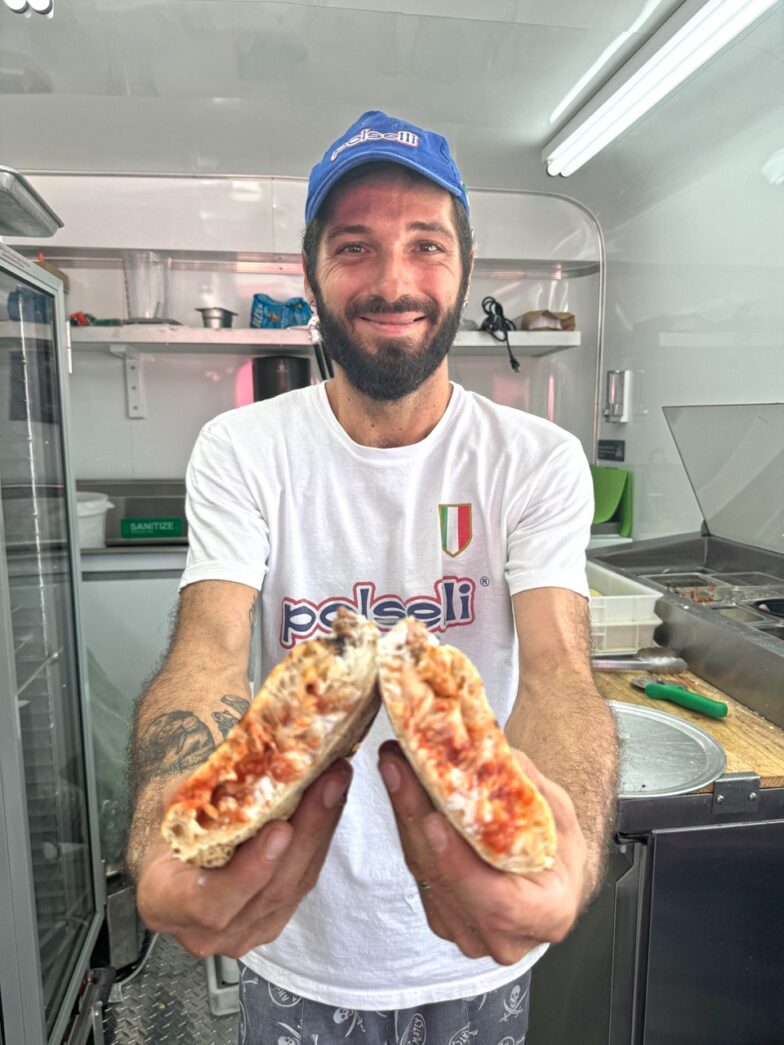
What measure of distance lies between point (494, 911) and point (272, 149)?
3.60m

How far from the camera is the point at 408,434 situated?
1263 millimetres

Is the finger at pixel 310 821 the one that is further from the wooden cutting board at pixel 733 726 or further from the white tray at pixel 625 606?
the white tray at pixel 625 606

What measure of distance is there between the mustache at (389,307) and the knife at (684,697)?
115 cm

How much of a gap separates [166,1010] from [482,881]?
216cm

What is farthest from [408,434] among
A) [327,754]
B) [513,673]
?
[327,754]

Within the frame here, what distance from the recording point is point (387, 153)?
1.13 m

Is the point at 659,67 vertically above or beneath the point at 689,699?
above

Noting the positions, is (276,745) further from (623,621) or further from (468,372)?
→ (468,372)

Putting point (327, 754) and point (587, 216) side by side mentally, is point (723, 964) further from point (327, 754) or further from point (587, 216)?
point (587, 216)

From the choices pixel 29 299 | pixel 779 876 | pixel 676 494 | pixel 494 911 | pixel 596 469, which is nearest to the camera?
pixel 494 911

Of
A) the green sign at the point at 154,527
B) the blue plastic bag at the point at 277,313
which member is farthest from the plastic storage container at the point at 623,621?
the blue plastic bag at the point at 277,313

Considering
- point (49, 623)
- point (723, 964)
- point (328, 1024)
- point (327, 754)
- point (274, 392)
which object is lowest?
point (723, 964)

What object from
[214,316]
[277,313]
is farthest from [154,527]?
[277,313]

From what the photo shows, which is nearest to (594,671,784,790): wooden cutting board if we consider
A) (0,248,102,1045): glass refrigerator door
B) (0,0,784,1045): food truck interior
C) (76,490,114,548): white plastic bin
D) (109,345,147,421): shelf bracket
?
(0,0,784,1045): food truck interior
